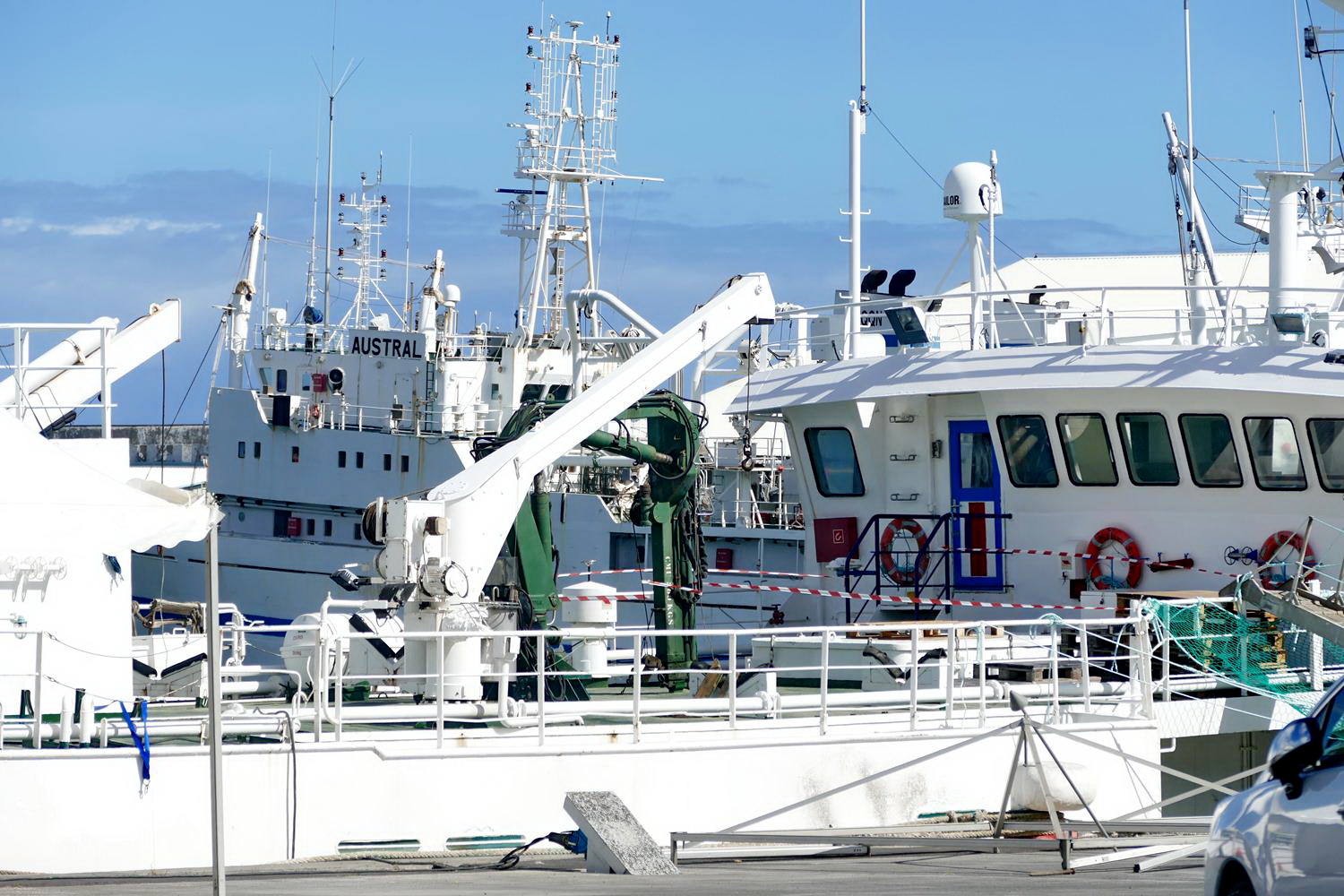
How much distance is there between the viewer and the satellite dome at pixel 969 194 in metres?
20.5

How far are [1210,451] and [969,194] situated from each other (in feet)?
16.5

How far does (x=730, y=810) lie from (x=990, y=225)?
974 cm

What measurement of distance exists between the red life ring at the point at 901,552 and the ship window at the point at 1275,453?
338 cm

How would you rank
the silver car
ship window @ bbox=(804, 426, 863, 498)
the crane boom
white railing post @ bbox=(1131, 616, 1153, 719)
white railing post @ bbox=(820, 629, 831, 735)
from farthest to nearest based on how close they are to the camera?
ship window @ bbox=(804, 426, 863, 498) < the crane boom < white railing post @ bbox=(1131, 616, 1153, 719) < white railing post @ bbox=(820, 629, 831, 735) < the silver car

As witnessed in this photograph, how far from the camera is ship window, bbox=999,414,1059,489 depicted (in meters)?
17.6

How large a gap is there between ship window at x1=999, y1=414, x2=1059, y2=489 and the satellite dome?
12.4ft

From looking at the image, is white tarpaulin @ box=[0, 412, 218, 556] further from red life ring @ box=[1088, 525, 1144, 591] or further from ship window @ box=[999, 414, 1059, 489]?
red life ring @ box=[1088, 525, 1144, 591]

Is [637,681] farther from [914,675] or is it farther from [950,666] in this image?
[950,666]

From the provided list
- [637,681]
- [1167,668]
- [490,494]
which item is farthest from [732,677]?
[1167,668]

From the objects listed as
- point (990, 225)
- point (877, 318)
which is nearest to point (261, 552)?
point (877, 318)

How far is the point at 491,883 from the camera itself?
32.8 ft

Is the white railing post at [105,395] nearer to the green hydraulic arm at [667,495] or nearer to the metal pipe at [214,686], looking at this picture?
the green hydraulic arm at [667,495]

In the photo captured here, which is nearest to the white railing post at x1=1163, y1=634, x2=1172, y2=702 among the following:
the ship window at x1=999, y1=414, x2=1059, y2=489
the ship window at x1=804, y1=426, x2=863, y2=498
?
the ship window at x1=999, y1=414, x2=1059, y2=489

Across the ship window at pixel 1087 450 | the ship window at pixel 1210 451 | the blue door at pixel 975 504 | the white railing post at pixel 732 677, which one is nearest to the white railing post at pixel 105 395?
the white railing post at pixel 732 677
